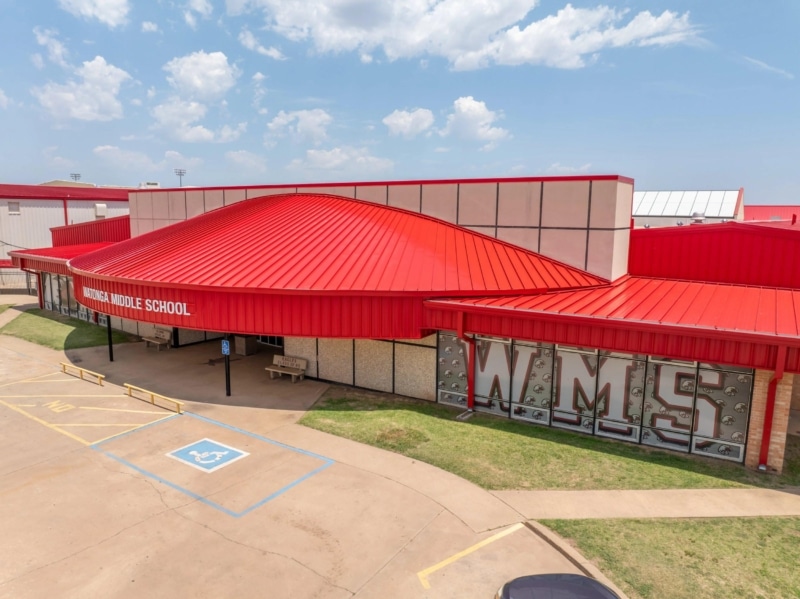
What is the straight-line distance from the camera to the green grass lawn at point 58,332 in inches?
1128

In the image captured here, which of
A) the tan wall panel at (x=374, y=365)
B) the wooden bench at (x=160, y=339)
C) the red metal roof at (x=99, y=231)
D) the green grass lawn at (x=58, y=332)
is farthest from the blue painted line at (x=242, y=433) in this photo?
the red metal roof at (x=99, y=231)

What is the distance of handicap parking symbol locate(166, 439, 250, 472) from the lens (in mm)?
14781

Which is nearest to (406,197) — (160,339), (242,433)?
(242,433)

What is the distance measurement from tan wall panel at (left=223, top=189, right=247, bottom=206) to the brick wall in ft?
86.0

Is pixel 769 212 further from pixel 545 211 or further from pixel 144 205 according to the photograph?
pixel 144 205

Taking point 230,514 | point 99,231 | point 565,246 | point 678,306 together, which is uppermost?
point 99,231

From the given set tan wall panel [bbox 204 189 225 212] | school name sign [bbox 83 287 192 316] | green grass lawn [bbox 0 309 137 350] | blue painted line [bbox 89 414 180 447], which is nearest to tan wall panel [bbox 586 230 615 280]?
school name sign [bbox 83 287 192 316]

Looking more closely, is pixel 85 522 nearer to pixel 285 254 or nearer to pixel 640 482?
pixel 285 254

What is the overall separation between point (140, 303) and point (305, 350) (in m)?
6.71

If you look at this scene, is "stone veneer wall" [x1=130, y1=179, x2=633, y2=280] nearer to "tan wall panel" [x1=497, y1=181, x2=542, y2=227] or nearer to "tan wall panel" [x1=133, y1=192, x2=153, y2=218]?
"tan wall panel" [x1=497, y1=181, x2=542, y2=227]

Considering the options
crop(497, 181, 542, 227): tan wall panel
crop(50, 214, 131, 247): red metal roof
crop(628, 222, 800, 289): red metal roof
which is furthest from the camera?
crop(50, 214, 131, 247): red metal roof

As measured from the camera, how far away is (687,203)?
1843 inches

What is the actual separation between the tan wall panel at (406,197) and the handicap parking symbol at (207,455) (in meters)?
13.1

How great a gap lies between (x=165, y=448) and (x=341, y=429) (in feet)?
17.2
